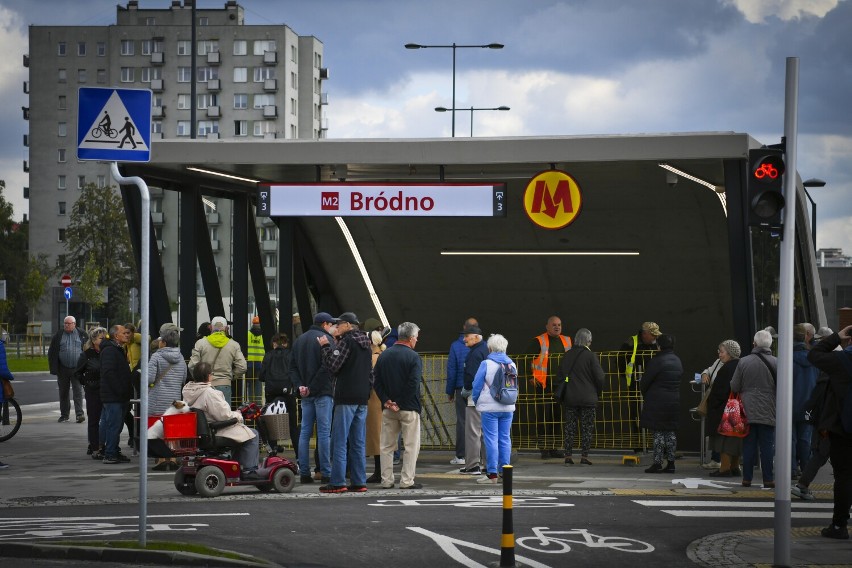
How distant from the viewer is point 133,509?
1228 cm

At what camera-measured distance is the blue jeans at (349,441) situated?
1371 centimetres

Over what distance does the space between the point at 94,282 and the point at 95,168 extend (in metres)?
52.4

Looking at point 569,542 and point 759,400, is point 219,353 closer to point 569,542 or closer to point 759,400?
point 759,400

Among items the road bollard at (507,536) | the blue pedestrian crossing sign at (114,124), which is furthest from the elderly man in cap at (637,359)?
the blue pedestrian crossing sign at (114,124)

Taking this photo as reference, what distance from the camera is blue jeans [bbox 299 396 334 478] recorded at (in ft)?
46.3

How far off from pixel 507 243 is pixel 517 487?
6732mm

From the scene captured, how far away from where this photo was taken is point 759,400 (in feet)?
46.4

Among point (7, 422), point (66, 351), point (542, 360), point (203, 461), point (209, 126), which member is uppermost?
point (209, 126)

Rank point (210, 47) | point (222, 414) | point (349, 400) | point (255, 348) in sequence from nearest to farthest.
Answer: point (222, 414)
point (349, 400)
point (255, 348)
point (210, 47)

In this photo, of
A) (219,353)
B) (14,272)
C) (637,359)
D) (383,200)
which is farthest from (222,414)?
(14,272)

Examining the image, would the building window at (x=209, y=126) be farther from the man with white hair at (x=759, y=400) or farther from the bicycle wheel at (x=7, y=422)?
the man with white hair at (x=759, y=400)

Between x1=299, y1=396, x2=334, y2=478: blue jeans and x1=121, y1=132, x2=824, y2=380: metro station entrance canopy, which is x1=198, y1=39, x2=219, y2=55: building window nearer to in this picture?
x1=121, y1=132, x2=824, y2=380: metro station entrance canopy

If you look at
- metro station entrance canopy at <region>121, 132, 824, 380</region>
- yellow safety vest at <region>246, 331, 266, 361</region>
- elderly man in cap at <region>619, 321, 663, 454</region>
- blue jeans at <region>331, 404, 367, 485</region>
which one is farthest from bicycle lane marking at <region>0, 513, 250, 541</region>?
yellow safety vest at <region>246, 331, 266, 361</region>

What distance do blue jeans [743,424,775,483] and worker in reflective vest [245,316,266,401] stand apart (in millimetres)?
7289
